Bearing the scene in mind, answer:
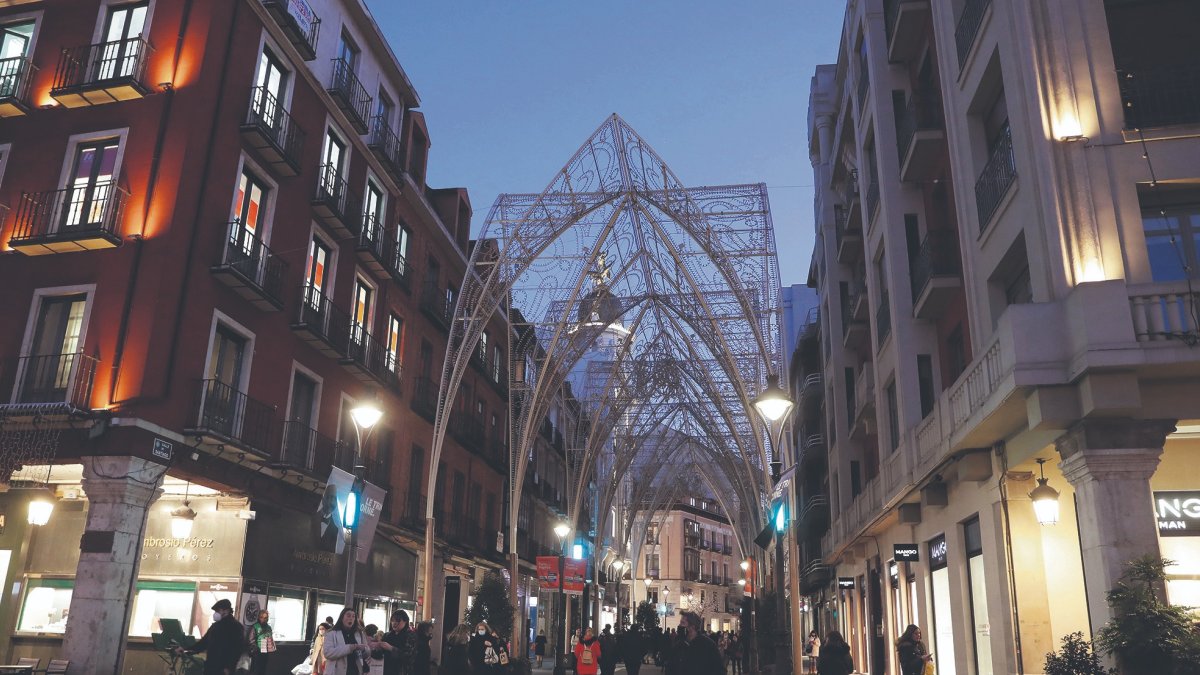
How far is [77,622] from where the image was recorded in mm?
15875

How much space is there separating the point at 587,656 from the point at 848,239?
1442 cm

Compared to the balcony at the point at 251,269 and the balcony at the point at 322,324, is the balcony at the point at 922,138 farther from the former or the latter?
the balcony at the point at 322,324

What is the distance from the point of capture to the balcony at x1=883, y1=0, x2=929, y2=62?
63.2ft

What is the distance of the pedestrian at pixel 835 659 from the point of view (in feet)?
41.8

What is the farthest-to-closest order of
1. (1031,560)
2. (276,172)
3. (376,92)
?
(376,92) < (276,172) < (1031,560)

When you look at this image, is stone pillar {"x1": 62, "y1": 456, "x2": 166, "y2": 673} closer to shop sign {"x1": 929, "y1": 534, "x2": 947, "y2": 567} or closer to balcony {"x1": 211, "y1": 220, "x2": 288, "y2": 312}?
balcony {"x1": 211, "y1": 220, "x2": 288, "y2": 312}

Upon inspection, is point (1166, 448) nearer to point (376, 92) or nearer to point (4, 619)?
point (4, 619)

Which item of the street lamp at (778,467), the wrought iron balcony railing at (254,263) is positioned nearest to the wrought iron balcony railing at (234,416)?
the wrought iron balcony railing at (254,263)

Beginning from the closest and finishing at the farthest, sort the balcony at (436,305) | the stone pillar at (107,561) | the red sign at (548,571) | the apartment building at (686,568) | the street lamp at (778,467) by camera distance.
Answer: the street lamp at (778,467), the stone pillar at (107,561), the red sign at (548,571), the balcony at (436,305), the apartment building at (686,568)

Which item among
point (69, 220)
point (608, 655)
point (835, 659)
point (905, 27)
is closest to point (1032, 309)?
point (835, 659)

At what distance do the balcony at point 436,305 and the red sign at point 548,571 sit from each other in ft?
29.8

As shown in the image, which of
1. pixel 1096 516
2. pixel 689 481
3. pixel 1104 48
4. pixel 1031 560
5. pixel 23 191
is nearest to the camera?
pixel 1096 516

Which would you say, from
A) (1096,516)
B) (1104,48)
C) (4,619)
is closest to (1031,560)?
(1096,516)

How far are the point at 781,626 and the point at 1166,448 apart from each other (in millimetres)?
20677
